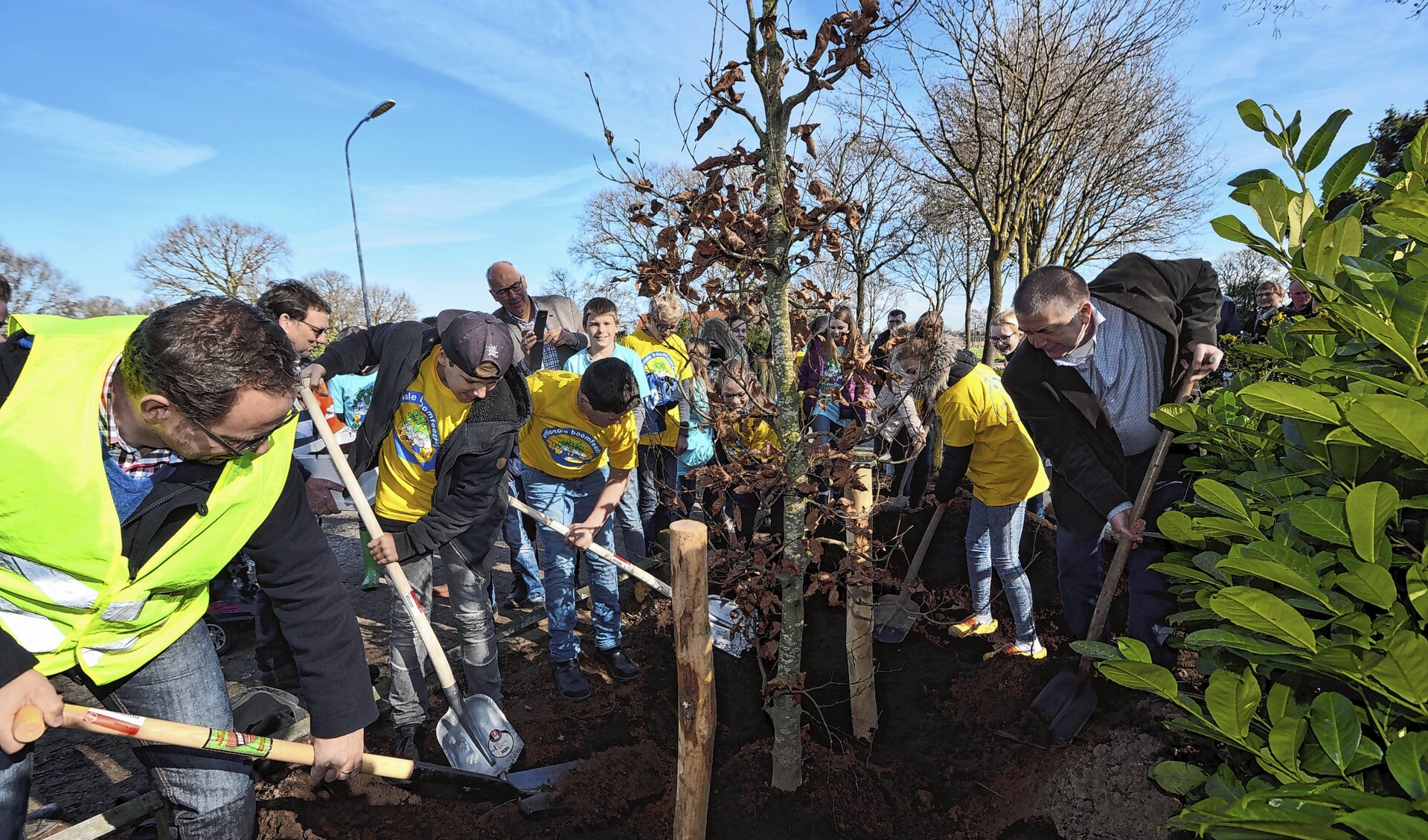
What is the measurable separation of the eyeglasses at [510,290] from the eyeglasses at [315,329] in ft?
4.69

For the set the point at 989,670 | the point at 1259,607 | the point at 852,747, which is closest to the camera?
the point at 1259,607

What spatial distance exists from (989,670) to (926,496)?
4.98 ft

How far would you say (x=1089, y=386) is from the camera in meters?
3.18

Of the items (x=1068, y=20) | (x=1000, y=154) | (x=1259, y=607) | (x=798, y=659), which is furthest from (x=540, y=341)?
(x=1000, y=154)

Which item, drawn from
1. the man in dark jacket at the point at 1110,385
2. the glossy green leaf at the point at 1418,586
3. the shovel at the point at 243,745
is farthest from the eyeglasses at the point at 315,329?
the glossy green leaf at the point at 1418,586

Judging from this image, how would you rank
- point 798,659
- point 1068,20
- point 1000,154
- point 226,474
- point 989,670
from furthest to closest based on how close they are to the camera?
point 1000,154
point 1068,20
point 989,670
point 798,659
point 226,474

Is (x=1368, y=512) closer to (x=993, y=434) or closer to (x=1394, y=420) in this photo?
(x=1394, y=420)

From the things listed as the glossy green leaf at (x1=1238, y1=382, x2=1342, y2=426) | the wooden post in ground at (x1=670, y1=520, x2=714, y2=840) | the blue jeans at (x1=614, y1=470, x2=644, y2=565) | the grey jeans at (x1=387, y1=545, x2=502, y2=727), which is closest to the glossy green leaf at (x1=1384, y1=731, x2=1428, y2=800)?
the glossy green leaf at (x1=1238, y1=382, x2=1342, y2=426)

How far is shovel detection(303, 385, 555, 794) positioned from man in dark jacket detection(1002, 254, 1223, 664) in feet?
8.99

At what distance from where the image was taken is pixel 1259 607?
2.95 ft

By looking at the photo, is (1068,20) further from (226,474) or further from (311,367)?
(226,474)

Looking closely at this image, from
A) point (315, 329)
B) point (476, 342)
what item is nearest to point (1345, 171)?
point (476, 342)

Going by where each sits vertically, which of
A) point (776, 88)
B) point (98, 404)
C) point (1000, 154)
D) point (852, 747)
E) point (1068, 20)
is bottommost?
point (852, 747)

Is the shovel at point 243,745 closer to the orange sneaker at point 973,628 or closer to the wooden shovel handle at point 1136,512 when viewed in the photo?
the orange sneaker at point 973,628
